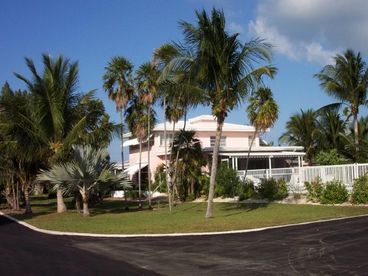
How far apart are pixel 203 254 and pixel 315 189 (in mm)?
16009

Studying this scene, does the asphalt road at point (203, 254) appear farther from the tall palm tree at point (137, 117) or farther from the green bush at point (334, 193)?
the tall palm tree at point (137, 117)

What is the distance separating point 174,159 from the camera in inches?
1428

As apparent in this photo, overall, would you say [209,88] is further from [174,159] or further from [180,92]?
[174,159]

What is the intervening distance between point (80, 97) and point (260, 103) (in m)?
10.1

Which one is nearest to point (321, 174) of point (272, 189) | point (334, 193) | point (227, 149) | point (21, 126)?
point (334, 193)

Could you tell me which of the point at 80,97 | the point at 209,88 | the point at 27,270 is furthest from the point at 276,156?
the point at 27,270

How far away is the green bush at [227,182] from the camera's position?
3388 centimetres

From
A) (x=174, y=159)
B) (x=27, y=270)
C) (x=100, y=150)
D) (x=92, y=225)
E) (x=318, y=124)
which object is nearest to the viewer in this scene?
(x=27, y=270)

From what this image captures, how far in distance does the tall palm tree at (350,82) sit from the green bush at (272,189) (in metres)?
8.86

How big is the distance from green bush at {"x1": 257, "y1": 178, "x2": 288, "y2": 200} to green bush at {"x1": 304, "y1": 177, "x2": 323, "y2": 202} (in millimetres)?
2435

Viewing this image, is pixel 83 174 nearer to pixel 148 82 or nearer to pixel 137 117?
pixel 148 82

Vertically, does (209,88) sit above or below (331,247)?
above

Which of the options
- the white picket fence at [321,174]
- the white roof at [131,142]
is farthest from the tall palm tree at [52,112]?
the white roof at [131,142]

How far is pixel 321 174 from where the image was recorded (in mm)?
29047
